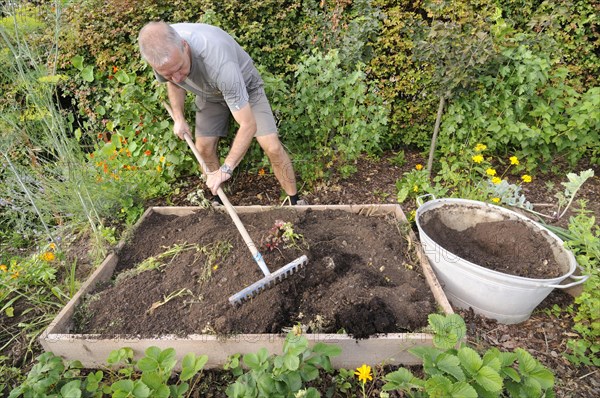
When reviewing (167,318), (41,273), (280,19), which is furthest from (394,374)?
(280,19)

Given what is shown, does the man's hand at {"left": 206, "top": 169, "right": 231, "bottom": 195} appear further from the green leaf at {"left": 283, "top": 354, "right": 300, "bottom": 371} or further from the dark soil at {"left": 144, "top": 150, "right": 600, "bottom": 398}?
the green leaf at {"left": 283, "top": 354, "right": 300, "bottom": 371}

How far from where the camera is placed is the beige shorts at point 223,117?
9.74 feet

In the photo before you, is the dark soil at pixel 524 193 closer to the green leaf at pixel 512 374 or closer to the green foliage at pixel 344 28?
the green leaf at pixel 512 374

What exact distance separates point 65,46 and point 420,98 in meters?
4.47

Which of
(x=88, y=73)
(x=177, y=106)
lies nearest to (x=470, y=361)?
(x=177, y=106)

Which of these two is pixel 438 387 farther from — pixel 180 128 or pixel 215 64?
pixel 180 128

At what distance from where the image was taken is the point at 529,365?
1.55 m

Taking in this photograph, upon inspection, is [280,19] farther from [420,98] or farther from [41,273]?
[41,273]

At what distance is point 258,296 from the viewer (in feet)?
6.80

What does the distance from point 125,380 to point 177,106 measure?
230cm

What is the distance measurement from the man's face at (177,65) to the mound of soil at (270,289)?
1.17m

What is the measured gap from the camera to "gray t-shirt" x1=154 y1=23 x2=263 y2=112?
2404 mm

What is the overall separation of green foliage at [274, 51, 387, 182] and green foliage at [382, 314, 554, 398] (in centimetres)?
205

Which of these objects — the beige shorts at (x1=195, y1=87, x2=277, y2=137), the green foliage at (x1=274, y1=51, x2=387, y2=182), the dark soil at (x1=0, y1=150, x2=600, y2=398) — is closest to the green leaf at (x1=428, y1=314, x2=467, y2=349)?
the dark soil at (x1=0, y1=150, x2=600, y2=398)
